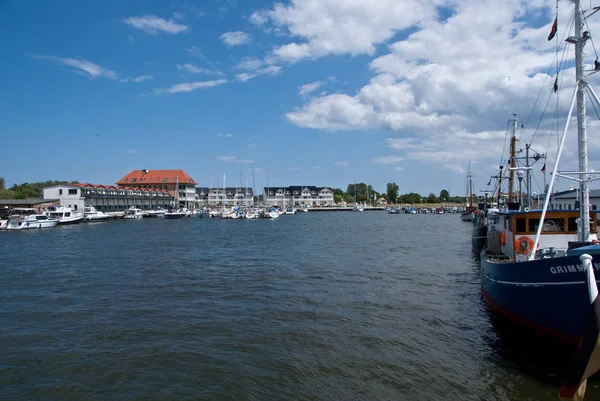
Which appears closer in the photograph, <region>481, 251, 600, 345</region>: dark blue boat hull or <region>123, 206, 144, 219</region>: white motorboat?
<region>481, 251, 600, 345</region>: dark blue boat hull

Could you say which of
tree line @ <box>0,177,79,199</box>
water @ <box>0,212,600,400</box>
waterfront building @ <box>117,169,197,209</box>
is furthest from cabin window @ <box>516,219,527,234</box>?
waterfront building @ <box>117,169,197,209</box>

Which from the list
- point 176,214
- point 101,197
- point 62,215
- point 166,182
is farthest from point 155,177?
point 62,215

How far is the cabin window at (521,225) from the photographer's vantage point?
55.7 feet

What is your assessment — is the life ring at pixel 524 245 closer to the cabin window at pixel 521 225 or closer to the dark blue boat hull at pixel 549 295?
the cabin window at pixel 521 225

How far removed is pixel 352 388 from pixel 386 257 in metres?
24.9

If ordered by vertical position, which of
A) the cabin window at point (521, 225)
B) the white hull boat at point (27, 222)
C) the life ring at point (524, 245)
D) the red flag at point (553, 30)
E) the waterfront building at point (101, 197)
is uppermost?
the red flag at point (553, 30)

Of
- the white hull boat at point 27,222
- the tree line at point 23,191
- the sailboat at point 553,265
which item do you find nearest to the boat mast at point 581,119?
the sailboat at point 553,265

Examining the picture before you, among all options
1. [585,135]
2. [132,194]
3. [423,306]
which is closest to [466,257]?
[423,306]

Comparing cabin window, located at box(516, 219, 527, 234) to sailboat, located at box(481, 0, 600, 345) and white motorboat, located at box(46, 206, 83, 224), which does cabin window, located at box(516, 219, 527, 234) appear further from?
white motorboat, located at box(46, 206, 83, 224)

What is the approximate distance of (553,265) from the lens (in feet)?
39.1

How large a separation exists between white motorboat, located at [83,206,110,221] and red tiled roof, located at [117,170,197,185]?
181 ft

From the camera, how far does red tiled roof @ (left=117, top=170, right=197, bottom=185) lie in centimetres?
15838

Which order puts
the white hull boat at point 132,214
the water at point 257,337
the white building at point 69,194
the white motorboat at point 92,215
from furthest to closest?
the white hull boat at point 132,214 < the white building at point 69,194 < the white motorboat at point 92,215 < the water at point 257,337

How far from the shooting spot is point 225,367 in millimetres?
12406
